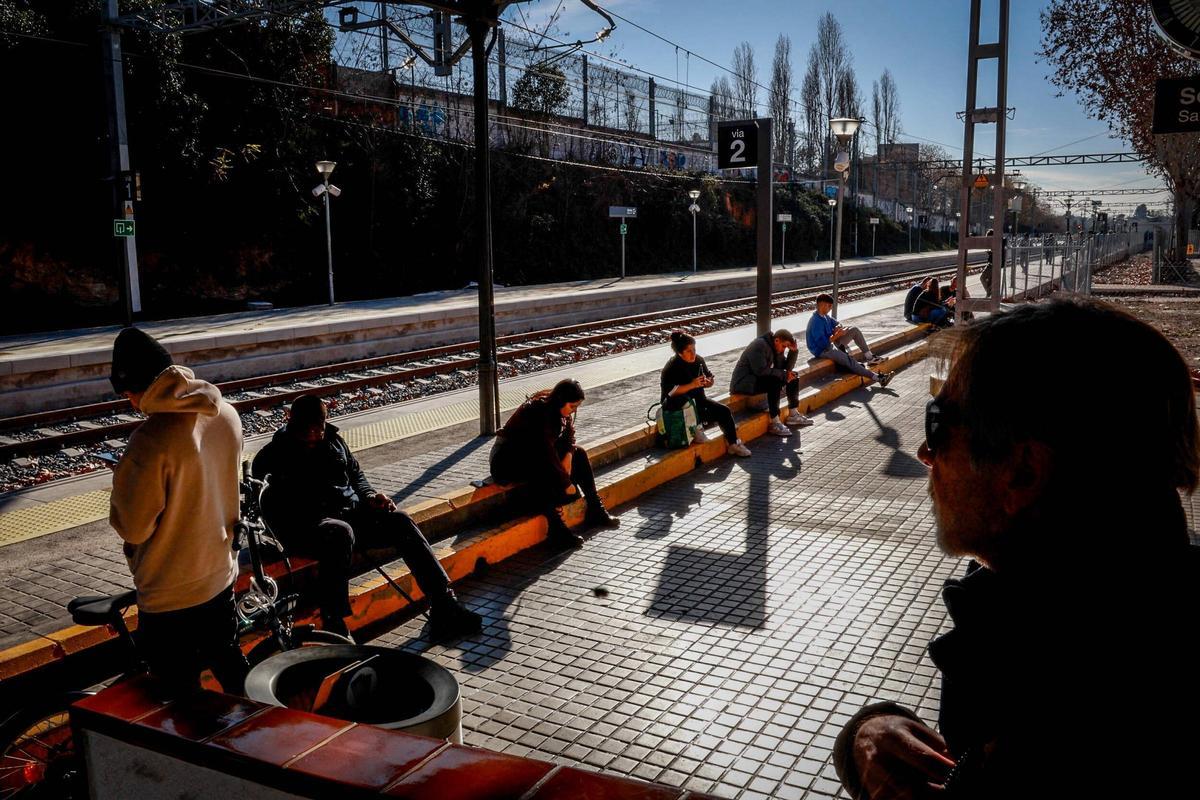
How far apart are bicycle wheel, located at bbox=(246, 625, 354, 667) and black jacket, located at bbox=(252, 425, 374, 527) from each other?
2.85 feet

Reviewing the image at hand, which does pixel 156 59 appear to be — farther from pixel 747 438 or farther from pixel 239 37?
pixel 747 438

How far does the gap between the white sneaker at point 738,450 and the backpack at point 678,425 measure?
23.0 inches

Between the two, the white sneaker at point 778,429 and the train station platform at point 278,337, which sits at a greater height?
the train station platform at point 278,337

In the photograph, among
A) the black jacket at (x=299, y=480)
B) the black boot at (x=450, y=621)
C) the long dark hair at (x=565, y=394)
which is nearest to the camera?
the black jacket at (x=299, y=480)

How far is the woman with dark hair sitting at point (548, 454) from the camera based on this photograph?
21.5 ft

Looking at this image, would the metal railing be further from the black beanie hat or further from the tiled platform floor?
the black beanie hat

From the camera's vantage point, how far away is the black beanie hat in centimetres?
328

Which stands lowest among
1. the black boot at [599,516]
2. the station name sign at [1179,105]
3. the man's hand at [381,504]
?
the black boot at [599,516]

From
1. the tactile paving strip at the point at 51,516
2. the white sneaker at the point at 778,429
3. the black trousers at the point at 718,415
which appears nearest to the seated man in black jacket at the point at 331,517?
the tactile paving strip at the point at 51,516

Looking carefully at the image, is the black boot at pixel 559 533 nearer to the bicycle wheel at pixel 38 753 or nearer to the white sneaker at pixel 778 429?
the bicycle wheel at pixel 38 753

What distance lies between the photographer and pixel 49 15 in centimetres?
2181

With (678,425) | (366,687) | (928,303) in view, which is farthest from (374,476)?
(928,303)

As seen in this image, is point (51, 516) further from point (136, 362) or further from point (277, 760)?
point (277, 760)

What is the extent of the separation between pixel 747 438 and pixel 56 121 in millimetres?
20479
